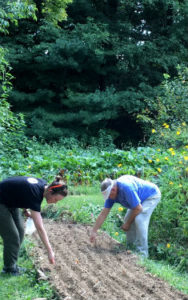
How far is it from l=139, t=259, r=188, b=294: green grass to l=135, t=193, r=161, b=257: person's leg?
45 centimetres

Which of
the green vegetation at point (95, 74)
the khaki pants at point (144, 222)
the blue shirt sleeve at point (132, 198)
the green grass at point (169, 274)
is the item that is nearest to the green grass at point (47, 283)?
the green grass at point (169, 274)

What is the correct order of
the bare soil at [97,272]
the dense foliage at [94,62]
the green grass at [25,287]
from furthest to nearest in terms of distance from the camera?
the dense foliage at [94,62] → the bare soil at [97,272] → the green grass at [25,287]

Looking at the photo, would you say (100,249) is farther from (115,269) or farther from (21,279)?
(21,279)

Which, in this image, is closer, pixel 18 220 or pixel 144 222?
pixel 18 220

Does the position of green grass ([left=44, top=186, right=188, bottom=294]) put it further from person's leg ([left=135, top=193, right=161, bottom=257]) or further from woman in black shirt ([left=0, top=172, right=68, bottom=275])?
woman in black shirt ([left=0, top=172, right=68, bottom=275])

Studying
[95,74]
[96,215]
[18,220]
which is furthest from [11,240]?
[95,74]

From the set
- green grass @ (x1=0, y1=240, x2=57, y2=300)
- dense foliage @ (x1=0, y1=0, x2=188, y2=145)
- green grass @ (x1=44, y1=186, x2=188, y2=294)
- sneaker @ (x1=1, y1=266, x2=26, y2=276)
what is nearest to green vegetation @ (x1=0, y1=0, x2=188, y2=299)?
dense foliage @ (x1=0, y1=0, x2=188, y2=145)

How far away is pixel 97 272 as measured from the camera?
181 inches

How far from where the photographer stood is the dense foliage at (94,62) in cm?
1587

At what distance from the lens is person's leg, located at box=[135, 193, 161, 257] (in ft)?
18.2

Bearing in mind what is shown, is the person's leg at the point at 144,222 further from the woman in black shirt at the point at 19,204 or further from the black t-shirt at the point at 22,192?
the black t-shirt at the point at 22,192

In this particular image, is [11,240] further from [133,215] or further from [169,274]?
[169,274]

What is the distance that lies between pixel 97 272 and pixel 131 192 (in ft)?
3.84

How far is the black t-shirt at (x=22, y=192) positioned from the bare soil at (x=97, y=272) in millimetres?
875
